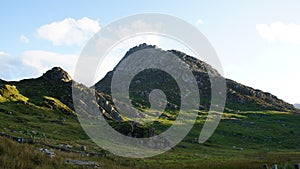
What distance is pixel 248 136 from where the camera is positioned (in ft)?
522

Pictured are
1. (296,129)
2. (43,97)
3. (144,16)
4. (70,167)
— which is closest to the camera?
(70,167)

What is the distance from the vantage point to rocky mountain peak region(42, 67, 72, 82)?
177 m

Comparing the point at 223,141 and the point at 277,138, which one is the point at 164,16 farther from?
the point at 277,138

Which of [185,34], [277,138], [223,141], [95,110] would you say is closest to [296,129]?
[277,138]

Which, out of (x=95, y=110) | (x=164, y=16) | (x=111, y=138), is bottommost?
(x=111, y=138)

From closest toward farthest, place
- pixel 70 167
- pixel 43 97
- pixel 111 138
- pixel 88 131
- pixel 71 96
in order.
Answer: pixel 70 167
pixel 111 138
pixel 88 131
pixel 43 97
pixel 71 96

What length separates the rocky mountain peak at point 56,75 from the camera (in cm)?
17666

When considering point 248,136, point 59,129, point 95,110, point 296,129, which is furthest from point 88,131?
point 296,129

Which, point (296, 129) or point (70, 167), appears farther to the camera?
point (296, 129)

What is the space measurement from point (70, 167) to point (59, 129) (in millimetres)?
72903

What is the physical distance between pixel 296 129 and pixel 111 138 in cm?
13867

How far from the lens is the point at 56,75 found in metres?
178

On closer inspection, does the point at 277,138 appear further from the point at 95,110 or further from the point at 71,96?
the point at 71,96

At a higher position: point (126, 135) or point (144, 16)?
point (144, 16)
